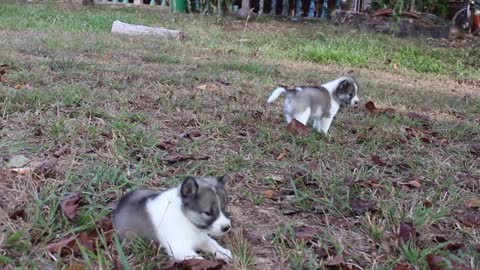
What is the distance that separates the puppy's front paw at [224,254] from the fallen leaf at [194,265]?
0.11 metres

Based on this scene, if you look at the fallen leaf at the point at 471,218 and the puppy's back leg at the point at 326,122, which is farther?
the puppy's back leg at the point at 326,122

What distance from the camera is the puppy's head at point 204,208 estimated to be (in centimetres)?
274

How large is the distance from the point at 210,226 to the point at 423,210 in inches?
52.5

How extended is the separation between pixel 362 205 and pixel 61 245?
1.69 metres

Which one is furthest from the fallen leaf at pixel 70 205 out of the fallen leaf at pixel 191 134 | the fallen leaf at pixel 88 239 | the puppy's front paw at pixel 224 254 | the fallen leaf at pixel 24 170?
the fallen leaf at pixel 191 134

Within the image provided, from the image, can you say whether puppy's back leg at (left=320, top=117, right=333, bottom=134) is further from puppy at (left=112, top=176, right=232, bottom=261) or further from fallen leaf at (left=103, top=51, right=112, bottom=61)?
fallen leaf at (left=103, top=51, right=112, bottom=61)

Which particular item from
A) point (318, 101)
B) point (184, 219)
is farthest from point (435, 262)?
point (318, 101)

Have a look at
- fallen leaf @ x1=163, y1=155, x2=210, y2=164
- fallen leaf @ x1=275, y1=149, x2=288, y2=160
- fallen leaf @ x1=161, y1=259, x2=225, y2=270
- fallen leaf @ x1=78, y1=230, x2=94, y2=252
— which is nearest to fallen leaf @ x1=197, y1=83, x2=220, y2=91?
fallen leaf @ x1=275, y1=149, x2=288, y2=160

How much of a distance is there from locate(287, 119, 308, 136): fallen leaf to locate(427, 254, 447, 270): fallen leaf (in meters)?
2.23

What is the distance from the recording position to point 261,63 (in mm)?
8688

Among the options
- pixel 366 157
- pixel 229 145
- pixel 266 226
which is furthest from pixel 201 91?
pixel 266 226

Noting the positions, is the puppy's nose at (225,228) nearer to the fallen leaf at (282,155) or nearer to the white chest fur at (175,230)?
the white chest fur at (175,230)

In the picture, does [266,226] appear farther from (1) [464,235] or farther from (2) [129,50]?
(2) [129,50]

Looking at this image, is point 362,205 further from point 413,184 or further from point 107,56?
point 107,56
